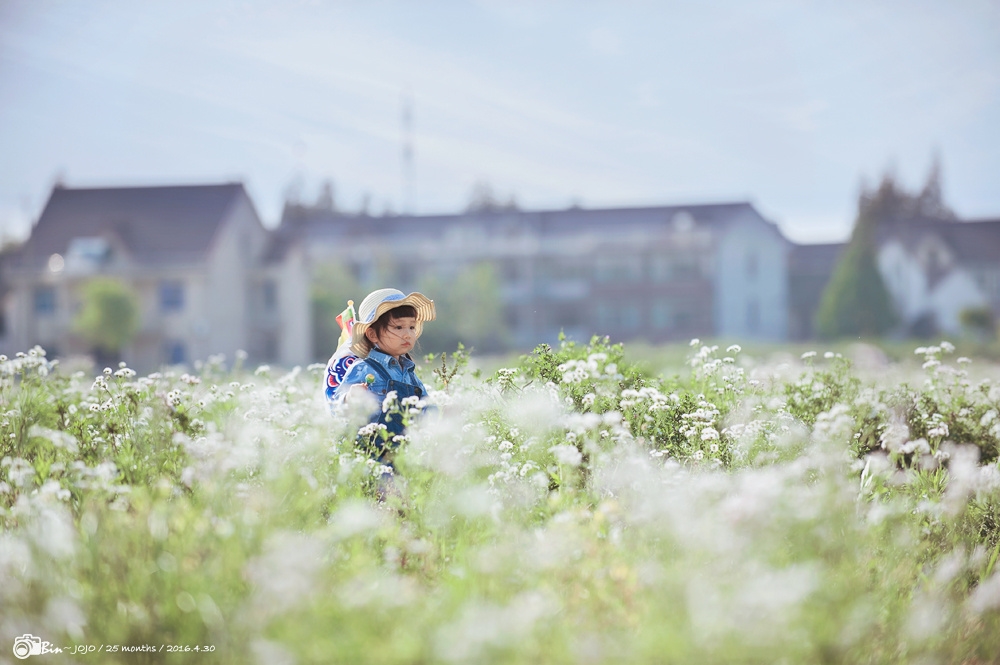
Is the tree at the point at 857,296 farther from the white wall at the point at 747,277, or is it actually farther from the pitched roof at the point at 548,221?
the pitched roof at the point at 548,221

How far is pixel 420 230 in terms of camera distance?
1855 inches

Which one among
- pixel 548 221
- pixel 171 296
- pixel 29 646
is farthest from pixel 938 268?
pixel 29 646

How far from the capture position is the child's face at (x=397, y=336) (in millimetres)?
5188

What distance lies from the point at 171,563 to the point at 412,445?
141 centimetres

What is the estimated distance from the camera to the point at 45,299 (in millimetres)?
36938

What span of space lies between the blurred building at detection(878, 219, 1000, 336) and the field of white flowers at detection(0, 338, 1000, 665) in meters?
48.2

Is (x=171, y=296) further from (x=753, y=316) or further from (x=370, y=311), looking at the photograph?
(x=370, y=311)

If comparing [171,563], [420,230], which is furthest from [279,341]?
[171,563]

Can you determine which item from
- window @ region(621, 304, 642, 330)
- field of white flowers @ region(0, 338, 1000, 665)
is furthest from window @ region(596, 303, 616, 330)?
field of white flowers @ region(0, 338, 1000, 665)

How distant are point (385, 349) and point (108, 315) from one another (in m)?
32.8

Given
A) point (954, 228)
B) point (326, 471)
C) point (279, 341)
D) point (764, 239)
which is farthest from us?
point (954, 228)

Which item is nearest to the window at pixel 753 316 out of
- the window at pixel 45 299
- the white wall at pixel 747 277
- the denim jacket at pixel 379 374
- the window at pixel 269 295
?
the white wall at pixel 747 277

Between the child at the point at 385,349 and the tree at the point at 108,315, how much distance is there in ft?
107

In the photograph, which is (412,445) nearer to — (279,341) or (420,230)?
(279,341)
